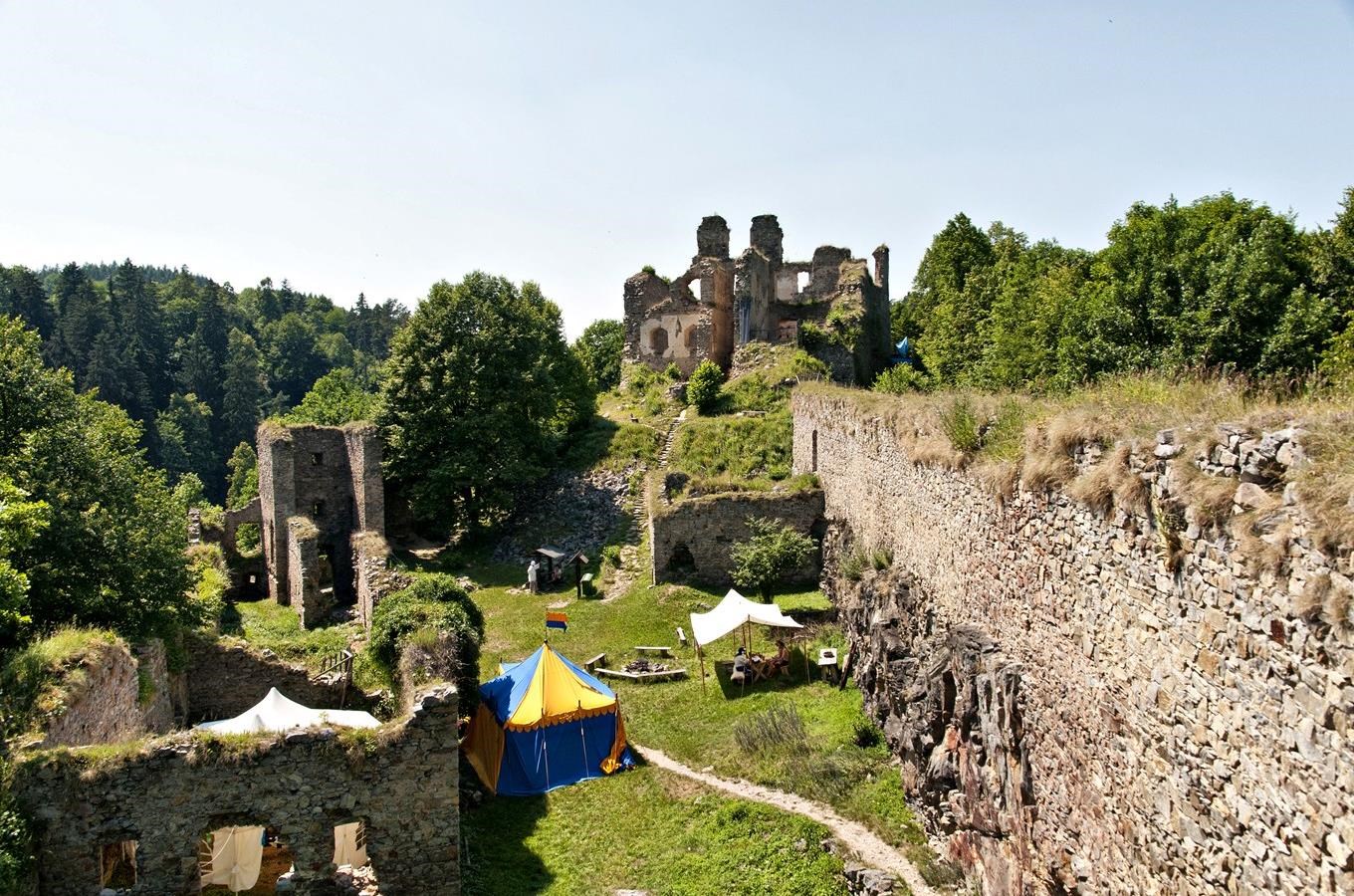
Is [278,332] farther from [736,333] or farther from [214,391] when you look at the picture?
[736,333]

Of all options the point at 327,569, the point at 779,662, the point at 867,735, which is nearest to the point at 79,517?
the point at 779,662

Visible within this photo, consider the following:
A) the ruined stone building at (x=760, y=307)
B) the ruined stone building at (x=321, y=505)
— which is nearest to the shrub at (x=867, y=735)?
the ruined stone building at (x=321, y=505)

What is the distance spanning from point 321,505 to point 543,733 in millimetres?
15524

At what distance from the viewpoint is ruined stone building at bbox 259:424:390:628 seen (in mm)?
23844

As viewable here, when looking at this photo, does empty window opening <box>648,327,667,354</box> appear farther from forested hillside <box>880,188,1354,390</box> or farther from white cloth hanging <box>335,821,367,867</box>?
white cloth hanging <box>335,821,367,867</box>

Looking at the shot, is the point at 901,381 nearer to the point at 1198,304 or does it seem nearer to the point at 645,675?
the point at 1198,304

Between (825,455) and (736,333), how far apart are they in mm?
15479

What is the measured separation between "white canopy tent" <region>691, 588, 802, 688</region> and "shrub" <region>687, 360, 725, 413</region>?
1480 cm

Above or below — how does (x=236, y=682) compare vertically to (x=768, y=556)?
below

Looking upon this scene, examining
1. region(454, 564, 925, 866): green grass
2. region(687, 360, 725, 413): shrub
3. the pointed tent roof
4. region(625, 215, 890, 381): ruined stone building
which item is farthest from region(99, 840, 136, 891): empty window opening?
region(625, 215, 890, 381): ruined stone building

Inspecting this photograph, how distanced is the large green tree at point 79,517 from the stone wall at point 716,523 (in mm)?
11090

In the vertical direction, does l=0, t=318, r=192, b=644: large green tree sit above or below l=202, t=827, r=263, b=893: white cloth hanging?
above

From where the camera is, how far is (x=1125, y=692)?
7.11 meters

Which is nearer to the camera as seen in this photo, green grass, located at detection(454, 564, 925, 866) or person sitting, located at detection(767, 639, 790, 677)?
green grass, located at detection(454, 564, 925, 866)
